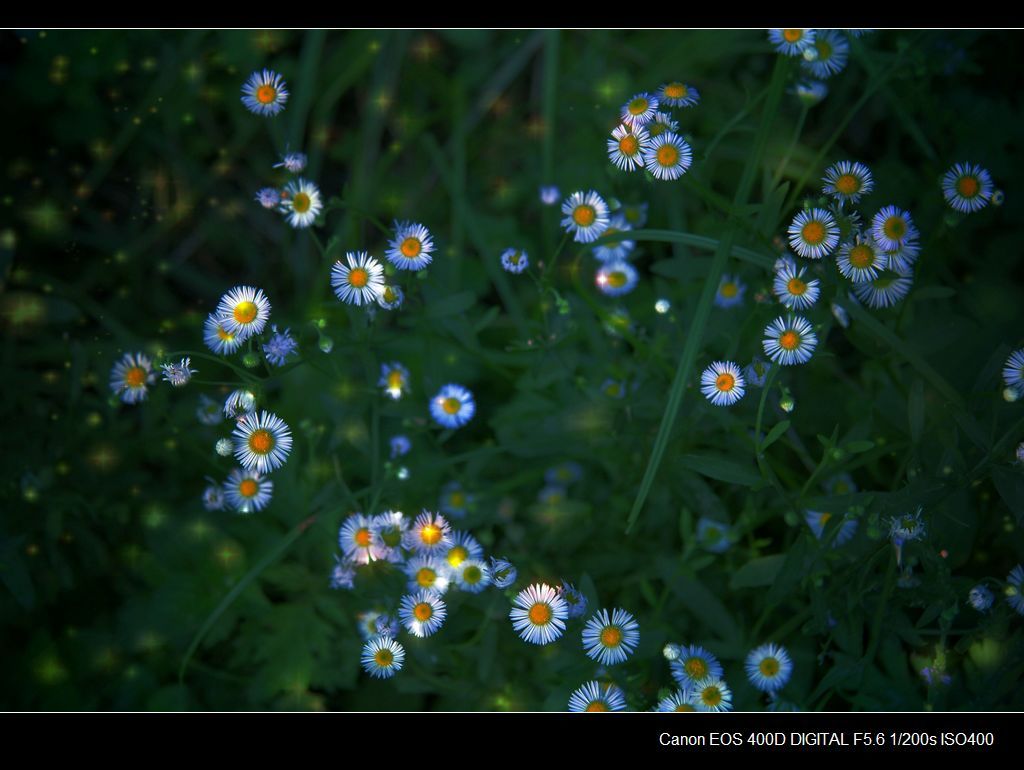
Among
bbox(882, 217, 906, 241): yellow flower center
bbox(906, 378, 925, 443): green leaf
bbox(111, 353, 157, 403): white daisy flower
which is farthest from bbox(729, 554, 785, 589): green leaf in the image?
bbox(111, 353, 157, 403): white daisy flower

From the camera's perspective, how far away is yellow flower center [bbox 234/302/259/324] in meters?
1.81

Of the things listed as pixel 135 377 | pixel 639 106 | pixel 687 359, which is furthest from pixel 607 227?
pixel 135 377

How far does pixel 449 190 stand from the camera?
310 centimetres

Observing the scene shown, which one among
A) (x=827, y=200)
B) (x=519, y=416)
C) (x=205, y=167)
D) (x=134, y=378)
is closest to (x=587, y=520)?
(x=519, y=416)

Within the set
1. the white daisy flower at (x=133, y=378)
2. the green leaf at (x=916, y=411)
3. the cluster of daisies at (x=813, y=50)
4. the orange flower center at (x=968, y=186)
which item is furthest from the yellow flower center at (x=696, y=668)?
the white daisy flower at (x=133, y=378)

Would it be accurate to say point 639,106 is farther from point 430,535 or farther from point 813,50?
point 430,535

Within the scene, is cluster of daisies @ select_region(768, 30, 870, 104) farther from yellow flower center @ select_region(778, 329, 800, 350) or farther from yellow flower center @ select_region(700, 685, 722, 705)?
yellow flower center @ select_region(700, 685, 722, 705)

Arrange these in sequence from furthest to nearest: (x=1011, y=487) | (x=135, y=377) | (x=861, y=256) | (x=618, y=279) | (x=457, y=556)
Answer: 1. (x=618, y=279)
2. (x=135, y=377)
3. (x=457, y=556)
4. (x=861, y=256)
5. (x=1011, y=487)

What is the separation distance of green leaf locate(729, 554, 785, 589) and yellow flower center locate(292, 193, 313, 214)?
135 centimetres

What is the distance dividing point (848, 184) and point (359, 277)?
1.05 m

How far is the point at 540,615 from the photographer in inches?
73.7

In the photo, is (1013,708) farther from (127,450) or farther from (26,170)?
(26,170)

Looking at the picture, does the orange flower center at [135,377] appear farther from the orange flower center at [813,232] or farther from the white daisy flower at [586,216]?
the orange flower center at [813,232]

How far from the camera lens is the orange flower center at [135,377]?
2129 millimetres
